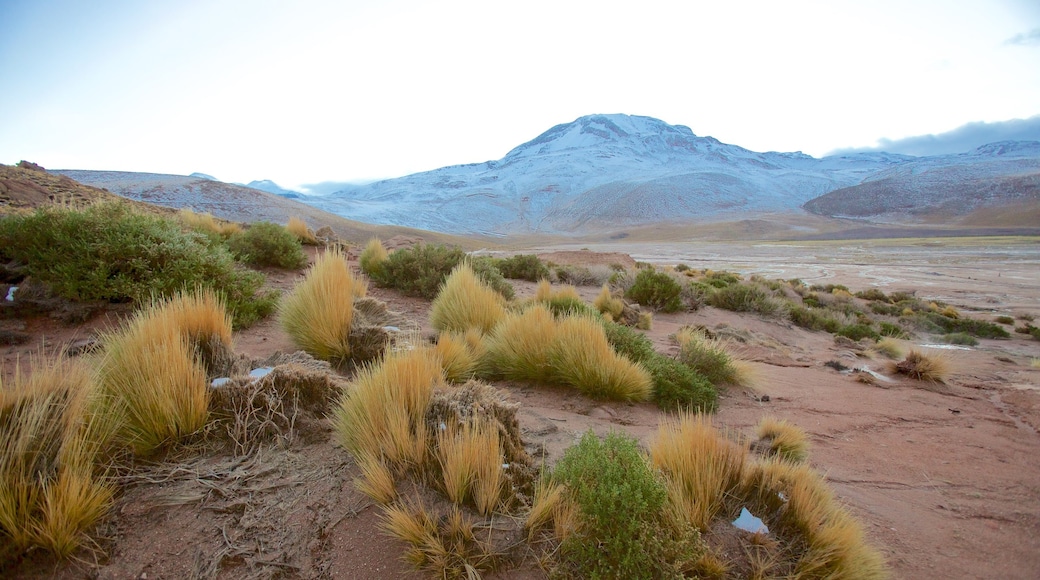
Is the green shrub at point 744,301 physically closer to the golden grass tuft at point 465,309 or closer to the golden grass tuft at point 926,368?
the golden grass tuft at point 926,368

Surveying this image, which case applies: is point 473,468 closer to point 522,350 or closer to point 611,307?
point 522,350

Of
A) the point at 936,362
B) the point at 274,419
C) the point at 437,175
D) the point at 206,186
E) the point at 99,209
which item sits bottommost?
the point at 936,362

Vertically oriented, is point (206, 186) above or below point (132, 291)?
above

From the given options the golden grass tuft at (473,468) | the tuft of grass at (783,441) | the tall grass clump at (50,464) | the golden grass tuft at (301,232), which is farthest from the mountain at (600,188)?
the golden grass tuft at (473,468)

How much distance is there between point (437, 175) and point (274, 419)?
168m

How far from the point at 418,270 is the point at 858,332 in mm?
10242

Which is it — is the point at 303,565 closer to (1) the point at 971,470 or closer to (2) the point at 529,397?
(2) the point at 529,397

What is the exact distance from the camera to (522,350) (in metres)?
4.90

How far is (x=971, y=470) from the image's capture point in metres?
3.91

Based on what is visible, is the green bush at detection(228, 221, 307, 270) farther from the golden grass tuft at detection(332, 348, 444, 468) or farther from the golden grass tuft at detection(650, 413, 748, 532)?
the golden grass tuft at detection(650, 413, 748, 532)

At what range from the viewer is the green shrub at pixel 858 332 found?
11.1 meters

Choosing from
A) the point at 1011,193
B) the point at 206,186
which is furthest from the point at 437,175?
the point at 1011,193

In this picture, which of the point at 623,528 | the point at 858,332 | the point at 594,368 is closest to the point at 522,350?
the point at 594,368

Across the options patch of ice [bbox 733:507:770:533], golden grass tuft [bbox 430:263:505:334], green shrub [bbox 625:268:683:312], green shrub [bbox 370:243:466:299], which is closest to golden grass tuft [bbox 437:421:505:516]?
patch of ice [bbox 733:507:770:533]
